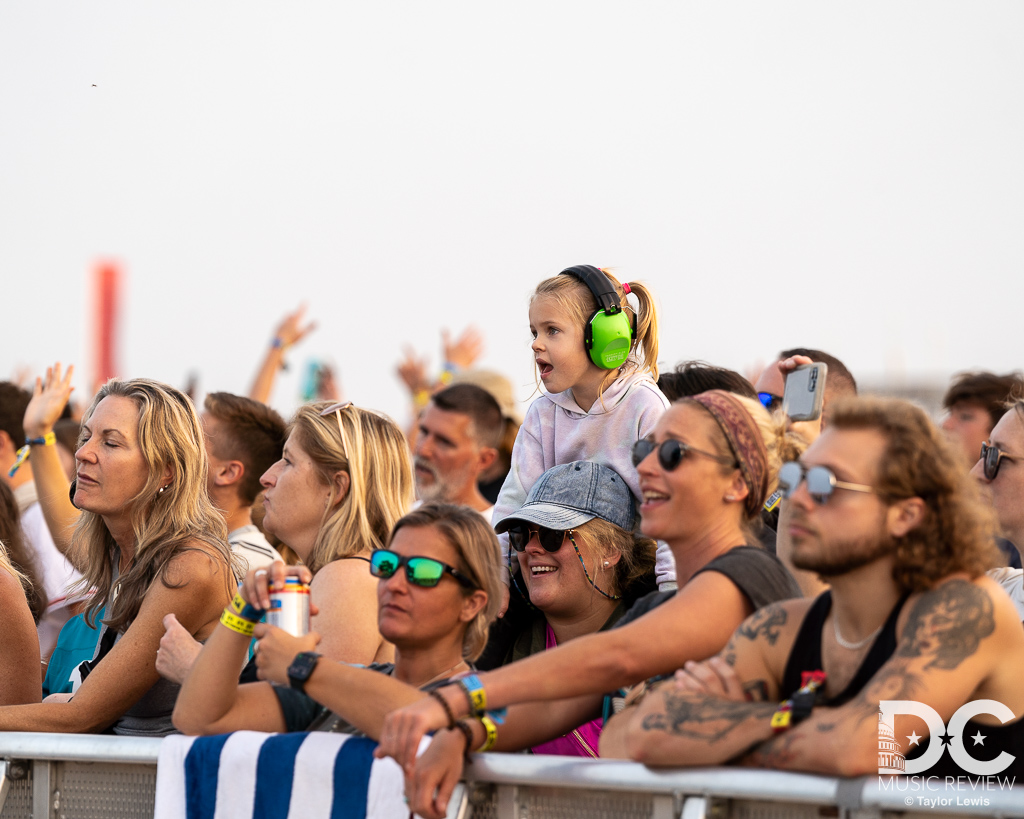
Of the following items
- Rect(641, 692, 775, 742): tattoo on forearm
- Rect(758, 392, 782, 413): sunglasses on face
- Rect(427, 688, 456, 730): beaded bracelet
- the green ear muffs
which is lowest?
Rect(427, 688, 456, 730): beaded bracelet

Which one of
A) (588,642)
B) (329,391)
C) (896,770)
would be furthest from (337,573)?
(329,391)

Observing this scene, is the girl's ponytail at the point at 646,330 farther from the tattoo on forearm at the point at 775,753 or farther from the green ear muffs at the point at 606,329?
the tattoo on forearm at the point at 775,753

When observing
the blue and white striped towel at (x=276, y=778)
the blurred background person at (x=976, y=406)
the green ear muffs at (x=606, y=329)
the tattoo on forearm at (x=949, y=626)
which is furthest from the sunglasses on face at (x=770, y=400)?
the blue and white striped towel at (x=276, y=778)

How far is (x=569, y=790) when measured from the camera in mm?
2721

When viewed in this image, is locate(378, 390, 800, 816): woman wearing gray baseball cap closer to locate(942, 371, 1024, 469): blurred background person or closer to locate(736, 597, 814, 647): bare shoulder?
locate(736, 597, 814, 647): bare shoulder

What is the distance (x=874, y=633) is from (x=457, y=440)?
439 centimetres

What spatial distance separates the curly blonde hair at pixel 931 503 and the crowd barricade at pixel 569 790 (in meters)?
0.47

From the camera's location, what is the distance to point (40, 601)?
507 centimetres

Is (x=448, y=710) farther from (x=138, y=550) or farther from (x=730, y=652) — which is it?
(x=138, y=550)

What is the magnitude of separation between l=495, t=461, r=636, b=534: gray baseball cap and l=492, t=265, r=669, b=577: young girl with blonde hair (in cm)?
20

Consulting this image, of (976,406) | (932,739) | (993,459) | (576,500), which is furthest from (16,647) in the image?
(976,406)

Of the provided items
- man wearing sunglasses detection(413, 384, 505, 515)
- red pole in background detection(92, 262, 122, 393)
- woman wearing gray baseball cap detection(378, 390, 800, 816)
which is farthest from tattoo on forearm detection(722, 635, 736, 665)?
red pole in background detection(92, 262, 122, 393)

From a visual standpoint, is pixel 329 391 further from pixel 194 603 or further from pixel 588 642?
pixel 588 642

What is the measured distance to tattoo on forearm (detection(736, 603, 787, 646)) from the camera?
277 centimetres
